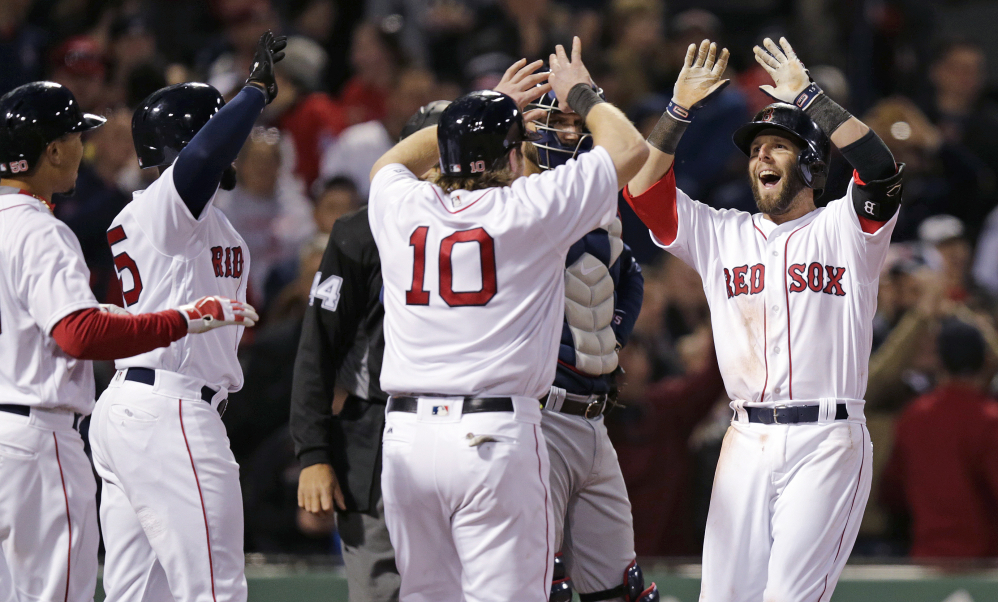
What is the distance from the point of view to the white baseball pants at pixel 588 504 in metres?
4.70

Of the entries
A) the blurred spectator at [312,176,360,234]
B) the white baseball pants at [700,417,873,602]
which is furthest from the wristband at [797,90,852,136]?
the blurred spectator at [312,176,360,234]

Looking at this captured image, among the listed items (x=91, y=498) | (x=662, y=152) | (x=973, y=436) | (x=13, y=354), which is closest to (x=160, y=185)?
(x=13, y=354)

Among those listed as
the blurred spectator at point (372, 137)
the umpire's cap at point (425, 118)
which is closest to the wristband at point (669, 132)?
the umpire's cap at point (425, 118)

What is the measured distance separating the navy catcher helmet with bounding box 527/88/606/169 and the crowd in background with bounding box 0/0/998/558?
94.5 inches

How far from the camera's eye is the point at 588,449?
15.5 ft

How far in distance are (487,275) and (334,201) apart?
14.8 feet

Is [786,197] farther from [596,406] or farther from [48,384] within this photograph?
[48,384]

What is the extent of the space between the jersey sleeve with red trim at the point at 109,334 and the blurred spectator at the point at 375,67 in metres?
6.28

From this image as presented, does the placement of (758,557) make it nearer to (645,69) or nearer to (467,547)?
(467,547)

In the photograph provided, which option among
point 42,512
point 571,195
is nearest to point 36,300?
point 42,512

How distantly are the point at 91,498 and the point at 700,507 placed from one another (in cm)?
445

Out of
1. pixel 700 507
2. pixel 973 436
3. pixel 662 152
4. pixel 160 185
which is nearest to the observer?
Answer: pixel 160 185

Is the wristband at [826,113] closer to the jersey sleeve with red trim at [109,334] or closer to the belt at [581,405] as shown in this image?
the belt at [581,405]

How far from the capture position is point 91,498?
4.01 metres
